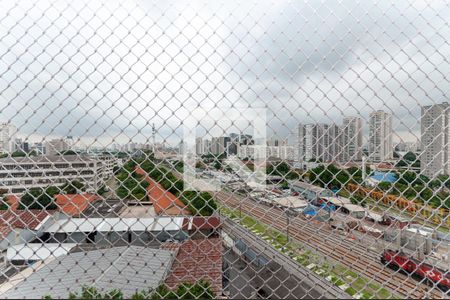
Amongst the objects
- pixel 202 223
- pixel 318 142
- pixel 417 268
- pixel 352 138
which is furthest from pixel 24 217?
pixel 417 268

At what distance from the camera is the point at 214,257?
1459 mm

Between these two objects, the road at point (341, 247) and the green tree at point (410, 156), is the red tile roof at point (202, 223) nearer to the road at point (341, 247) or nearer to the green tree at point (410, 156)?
the road at point (341, 247)

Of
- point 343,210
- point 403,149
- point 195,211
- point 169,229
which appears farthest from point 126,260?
point 403,149

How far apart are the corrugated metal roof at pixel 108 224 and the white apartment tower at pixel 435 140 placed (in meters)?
1.15

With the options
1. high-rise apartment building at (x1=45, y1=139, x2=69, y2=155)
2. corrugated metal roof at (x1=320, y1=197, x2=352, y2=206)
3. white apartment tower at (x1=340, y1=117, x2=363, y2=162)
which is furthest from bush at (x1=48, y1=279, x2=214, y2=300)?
white apartment tower at (x1=340, y1=117, x2=363, y2=162)

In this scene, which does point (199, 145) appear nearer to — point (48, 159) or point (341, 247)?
point (48, 159)

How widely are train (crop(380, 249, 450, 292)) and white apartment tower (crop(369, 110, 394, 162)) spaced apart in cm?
46

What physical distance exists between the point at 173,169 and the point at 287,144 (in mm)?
469

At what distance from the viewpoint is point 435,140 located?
135 cm

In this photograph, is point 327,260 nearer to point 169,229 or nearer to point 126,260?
point 169,229

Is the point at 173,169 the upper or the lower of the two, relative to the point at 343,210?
upper

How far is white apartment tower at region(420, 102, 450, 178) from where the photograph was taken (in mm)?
1307

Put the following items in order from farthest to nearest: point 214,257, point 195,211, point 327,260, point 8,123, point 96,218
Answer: point 327,260
point 214,257
point 195,211
point 96,218
point 8,123

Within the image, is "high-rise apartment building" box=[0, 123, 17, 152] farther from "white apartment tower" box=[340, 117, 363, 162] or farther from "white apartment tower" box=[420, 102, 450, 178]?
"white apartment tower" box=[420, 102, 450, 178]
